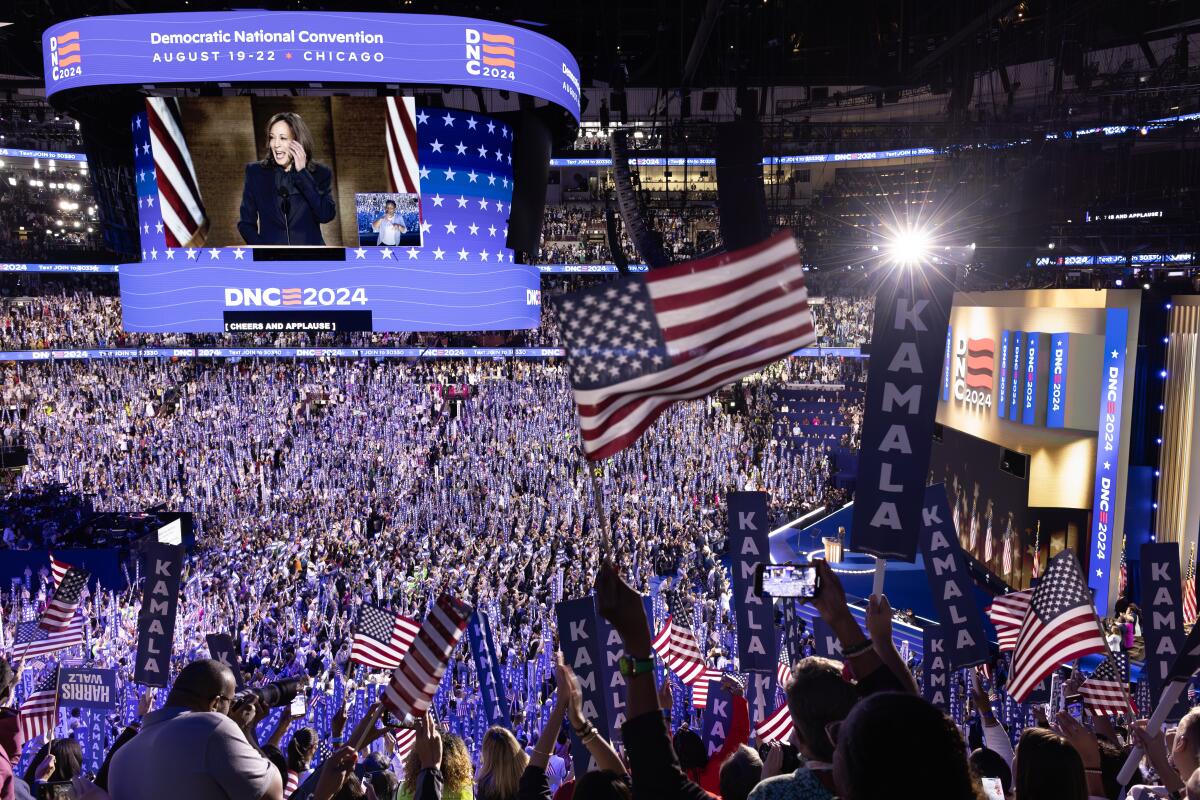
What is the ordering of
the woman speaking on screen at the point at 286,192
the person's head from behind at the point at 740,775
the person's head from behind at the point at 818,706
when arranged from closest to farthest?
the person's head from behind at the point at 818,706, the person's head from behind at the point at 740,775, the woman speaking on screen at the point at 286,192

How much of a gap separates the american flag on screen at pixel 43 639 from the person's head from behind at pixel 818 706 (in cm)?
960

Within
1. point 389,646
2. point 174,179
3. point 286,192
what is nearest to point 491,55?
point 286,192

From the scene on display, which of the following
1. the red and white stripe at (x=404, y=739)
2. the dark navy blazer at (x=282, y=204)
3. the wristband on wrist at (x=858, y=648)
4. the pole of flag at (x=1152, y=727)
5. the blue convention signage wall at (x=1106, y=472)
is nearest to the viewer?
the wristband on wrist at (x=858, y=648)

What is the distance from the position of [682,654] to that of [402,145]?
10.8m

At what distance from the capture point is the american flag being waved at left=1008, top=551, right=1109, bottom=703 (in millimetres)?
7041

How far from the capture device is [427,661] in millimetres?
5547

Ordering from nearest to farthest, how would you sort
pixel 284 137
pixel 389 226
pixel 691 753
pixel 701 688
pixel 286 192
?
pixel 691 753
pixel 701 688
pixel 284 137
pixel 286 192
pixel 389 226

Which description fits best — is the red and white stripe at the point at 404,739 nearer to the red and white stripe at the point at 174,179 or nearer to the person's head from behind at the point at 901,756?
the person's head from behind at the point at 901,756

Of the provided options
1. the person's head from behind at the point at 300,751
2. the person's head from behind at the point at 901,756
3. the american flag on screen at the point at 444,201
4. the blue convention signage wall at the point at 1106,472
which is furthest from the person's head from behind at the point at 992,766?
the american flag on screen at the point at 444,201

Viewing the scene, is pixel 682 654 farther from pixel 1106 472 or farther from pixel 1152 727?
pixel 1106 472

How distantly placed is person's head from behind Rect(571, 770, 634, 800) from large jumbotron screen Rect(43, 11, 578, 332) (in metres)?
14.9

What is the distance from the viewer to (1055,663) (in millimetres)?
7051

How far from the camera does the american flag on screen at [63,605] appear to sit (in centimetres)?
991

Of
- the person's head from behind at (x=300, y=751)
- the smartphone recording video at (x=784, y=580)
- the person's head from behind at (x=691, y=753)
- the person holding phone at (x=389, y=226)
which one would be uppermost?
the person holding phone at (x=389, y=226)
